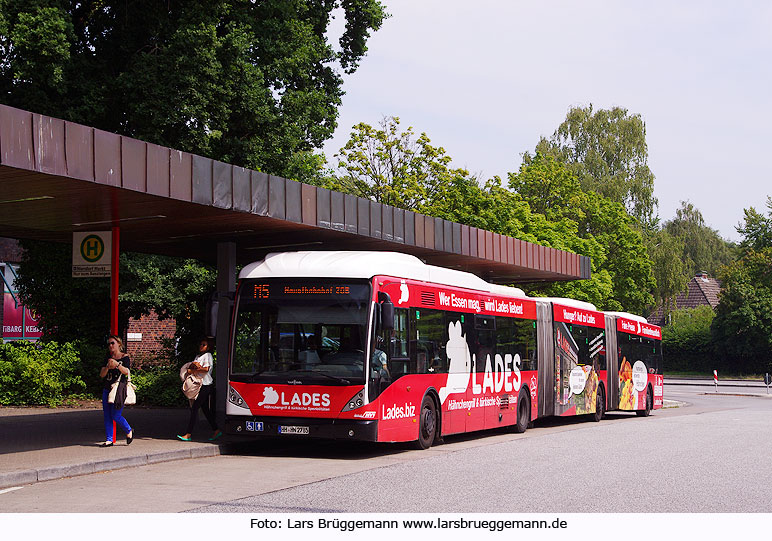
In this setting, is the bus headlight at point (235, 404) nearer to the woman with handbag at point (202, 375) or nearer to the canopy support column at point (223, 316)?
the canopy support column at point (223, 316)

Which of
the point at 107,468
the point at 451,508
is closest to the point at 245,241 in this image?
the point at 107,468

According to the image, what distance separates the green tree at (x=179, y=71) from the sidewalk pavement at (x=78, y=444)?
8.24 metres

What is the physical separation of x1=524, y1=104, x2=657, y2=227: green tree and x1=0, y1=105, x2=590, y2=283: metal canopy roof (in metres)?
43.6

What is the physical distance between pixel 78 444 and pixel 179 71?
1324 centimetres

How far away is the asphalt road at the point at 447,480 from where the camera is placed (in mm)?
9617

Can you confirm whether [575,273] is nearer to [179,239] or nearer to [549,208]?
[179,239]

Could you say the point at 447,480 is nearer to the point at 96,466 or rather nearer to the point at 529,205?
the point at 96,466

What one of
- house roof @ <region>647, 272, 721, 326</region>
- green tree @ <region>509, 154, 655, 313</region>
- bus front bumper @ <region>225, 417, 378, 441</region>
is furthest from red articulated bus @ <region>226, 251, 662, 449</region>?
house roof @ <region>647, 272, 721, 326</region>

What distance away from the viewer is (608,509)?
9367mm

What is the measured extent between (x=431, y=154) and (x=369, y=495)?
4248cm

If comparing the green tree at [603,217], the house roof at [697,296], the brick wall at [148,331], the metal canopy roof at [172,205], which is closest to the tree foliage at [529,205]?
the green tree at [603,217]

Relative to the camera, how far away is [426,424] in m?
16.5

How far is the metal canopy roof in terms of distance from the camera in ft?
39.2

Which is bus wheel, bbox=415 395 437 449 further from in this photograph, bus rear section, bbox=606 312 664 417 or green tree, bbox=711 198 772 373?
green tree, bbox=711 198 772 373
